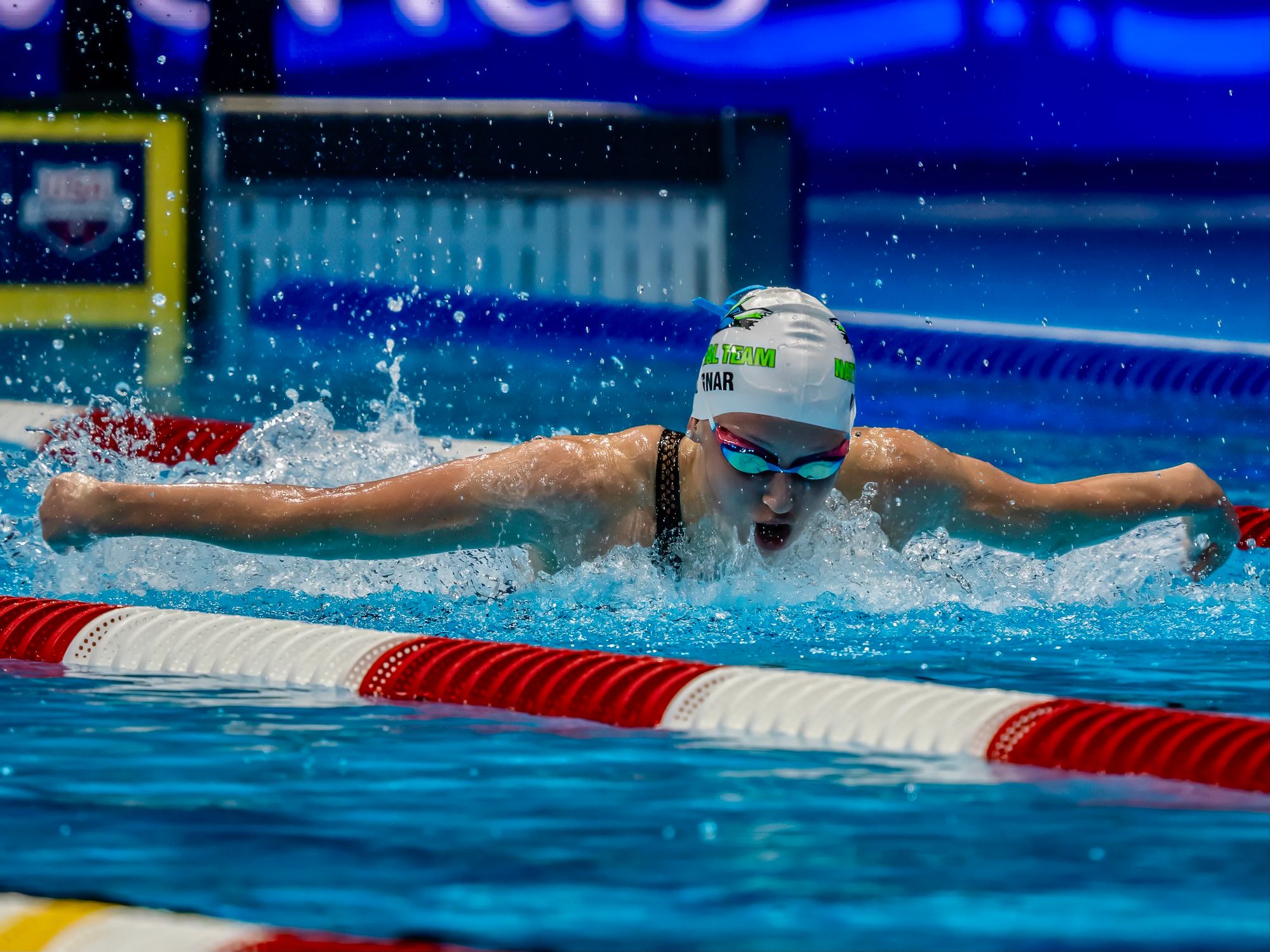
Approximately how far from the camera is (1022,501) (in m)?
3.94

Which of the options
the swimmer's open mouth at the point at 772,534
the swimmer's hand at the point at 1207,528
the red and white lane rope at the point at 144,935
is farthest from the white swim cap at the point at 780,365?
the red and white lane rope at the point at 144,935

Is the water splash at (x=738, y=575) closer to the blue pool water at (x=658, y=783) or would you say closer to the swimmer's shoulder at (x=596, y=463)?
the blue pool water at (x=658, y=783)

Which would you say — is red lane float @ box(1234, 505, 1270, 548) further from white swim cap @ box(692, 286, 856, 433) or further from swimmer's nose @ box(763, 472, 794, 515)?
swimmer's nose @ box(763, 472, 794, 515)

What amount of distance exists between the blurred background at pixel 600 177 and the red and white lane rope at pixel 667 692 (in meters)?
4.67

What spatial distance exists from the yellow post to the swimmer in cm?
596

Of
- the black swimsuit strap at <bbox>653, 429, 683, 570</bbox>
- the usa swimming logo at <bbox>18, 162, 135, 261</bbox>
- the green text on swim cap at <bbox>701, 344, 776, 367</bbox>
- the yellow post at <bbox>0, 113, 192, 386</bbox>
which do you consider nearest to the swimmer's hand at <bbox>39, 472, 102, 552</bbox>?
the black swimsuit strap at <bbox>653, 429, 683, 570</bbox>

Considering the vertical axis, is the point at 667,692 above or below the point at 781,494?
below

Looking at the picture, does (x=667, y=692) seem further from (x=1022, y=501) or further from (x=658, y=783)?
(x=1022, y=501)

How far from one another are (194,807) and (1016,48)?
10474 millimetres

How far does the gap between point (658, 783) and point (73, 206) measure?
293 inches

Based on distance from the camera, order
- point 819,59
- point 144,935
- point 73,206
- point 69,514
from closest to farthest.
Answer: point 144,935 → point 69,514 → point 73,206 → point 819,59

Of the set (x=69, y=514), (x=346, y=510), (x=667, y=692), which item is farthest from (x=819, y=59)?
(x=667, y=692)

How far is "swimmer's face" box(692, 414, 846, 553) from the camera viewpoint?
3.50 meters

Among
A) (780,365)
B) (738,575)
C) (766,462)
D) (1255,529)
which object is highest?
(780,365)
